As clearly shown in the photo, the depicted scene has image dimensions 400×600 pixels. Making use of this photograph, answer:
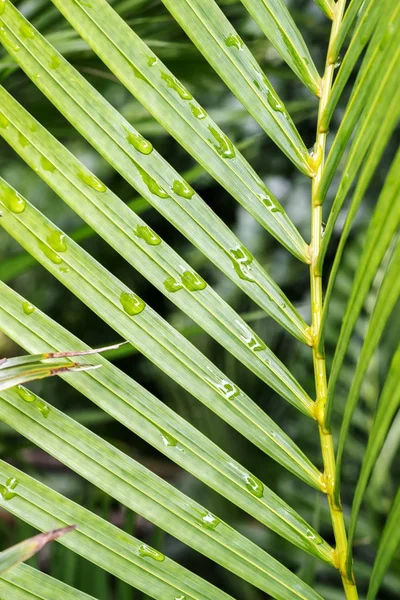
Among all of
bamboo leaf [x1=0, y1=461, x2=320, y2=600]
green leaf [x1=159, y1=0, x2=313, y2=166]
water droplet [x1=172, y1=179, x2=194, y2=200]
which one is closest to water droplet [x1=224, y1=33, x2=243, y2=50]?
green leaf [x1=159, y1=0, x2=313, y2=166]

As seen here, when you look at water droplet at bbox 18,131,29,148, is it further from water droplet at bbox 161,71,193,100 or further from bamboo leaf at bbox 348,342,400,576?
bamboo leaf at bbox 348,342,400,576

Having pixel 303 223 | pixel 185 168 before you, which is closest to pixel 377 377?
pixel 303 223

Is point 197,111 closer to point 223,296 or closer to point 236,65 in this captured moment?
point 236,65

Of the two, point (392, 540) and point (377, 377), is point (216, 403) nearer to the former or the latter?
point (392, 540)

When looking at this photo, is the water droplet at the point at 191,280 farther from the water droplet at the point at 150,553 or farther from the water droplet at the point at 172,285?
the water droplet at the point at 150,553

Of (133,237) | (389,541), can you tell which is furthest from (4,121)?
(389,541)
